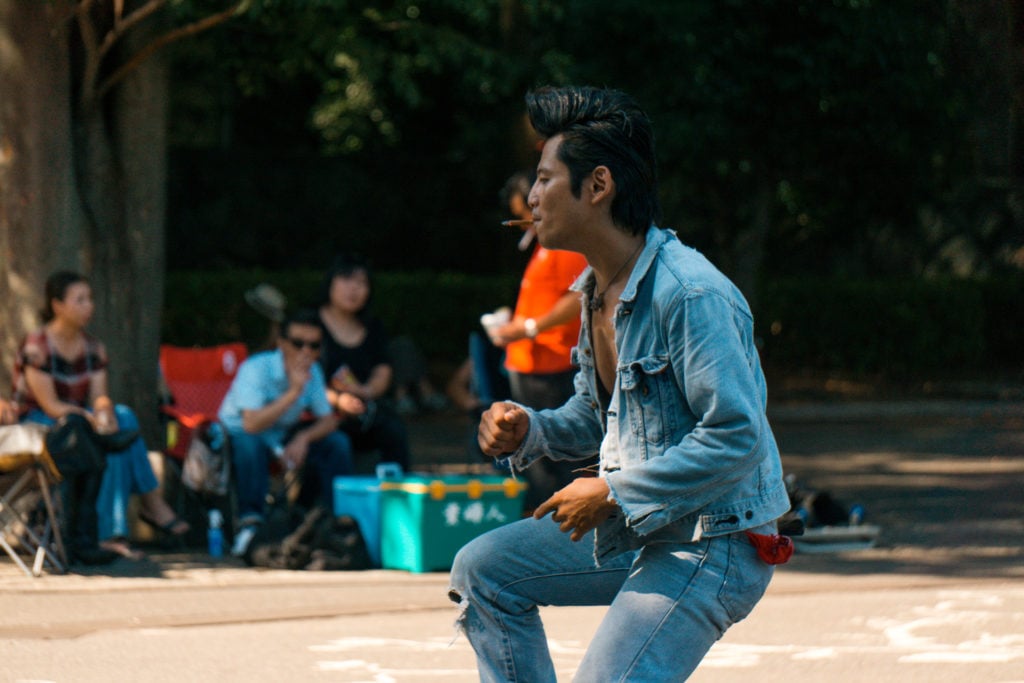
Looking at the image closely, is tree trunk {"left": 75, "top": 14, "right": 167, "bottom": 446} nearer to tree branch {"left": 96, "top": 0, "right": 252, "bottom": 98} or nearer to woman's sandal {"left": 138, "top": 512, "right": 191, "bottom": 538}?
tree branch {"left": 96, "top": 0, "right": 252, "bottom": 98}

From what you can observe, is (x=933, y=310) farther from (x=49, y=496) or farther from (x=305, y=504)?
(x=49, y=496)

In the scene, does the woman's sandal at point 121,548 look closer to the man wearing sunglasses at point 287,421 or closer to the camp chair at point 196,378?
the man wearing sunglasses at point 287,421

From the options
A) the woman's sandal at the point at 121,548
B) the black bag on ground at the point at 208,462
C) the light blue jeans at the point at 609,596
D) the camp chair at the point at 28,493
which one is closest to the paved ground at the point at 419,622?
the woman's sandal at the point at 121,548

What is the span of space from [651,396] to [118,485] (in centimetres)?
592

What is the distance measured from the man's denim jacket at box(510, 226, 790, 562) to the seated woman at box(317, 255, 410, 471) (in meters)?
6.48

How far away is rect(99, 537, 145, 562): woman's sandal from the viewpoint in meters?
8.95

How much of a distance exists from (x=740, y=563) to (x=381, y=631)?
3671mm

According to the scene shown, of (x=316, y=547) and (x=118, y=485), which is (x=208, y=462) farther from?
(x=316, y=547)

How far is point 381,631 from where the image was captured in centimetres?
712

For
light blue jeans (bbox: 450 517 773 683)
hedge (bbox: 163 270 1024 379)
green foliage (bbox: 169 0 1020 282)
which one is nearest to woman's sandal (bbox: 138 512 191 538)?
green foliage (bbox: 169 0 1020 282)

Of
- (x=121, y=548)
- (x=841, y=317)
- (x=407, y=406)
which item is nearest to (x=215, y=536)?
(x=121, y=548)

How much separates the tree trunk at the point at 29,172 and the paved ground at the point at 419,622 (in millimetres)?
2109

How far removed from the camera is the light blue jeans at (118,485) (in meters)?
9.01

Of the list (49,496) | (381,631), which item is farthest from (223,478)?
(381,631)
